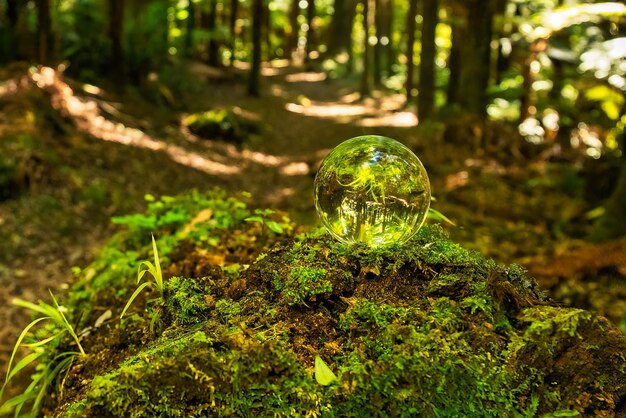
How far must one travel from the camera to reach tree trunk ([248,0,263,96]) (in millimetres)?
15102

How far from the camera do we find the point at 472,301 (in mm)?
1808

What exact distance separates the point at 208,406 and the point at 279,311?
46 cm

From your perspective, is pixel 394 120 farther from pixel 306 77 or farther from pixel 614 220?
pixel 306 77

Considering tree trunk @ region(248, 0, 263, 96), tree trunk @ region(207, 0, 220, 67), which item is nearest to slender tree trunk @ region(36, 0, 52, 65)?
tree trunk @ region(248, 0, 263, 96)

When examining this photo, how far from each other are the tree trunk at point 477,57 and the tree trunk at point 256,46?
721 centimetres

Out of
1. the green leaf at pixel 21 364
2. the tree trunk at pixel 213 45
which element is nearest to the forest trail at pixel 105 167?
the green leaf at pixel 21 364

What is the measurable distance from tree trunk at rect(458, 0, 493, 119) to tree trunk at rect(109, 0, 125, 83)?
7438 millimetres

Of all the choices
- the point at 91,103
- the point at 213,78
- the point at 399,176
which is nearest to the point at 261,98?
the point at 213,78

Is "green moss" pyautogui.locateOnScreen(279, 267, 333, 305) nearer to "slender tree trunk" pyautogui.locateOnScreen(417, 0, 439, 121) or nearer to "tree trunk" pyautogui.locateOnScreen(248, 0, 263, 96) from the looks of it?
"slender tree trunk" pyautogui.locateOnScreen(417, 0, 439, 121)

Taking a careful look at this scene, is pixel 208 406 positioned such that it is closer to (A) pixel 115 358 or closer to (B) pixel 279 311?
(B) pixel 279 311

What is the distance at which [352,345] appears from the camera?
170 cm

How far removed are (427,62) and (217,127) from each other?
19.9 ft

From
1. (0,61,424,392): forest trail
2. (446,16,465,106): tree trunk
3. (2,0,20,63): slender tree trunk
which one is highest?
(2,0,20,63): slender tree trunk

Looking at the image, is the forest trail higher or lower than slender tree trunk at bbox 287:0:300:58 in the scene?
lower
